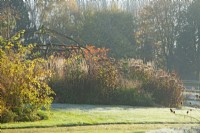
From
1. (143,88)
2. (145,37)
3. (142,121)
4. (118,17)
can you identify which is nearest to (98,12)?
(118,17)

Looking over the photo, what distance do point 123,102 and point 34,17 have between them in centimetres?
2914

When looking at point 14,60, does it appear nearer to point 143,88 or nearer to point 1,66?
point 1,66

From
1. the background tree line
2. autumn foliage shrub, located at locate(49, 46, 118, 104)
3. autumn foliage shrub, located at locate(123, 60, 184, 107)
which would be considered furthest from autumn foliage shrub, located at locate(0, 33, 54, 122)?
the background tree line

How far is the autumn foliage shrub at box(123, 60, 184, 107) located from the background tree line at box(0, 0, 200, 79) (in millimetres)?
18744

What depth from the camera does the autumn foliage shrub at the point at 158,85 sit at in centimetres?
1552

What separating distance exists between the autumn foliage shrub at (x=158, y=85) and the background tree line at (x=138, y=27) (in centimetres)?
1874

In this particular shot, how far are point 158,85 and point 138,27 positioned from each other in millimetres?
23093

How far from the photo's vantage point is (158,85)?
A: 51.7ft

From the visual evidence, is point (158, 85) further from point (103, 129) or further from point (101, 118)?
point (103, 129)

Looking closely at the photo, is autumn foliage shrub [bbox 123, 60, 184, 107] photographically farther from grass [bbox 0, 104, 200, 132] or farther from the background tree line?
the background tree line

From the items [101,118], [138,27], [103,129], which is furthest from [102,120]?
[138,27]

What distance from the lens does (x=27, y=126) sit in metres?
8.18

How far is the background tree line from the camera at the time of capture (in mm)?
36625

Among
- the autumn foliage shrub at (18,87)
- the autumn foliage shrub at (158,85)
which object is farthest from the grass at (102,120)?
the autumn foliage shrub at (158,85)
